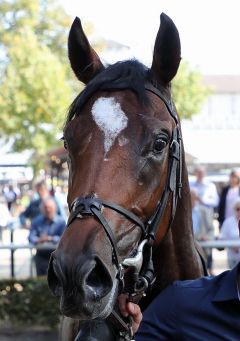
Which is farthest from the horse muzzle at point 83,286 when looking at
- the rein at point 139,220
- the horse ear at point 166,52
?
the horse ear at point 166,52

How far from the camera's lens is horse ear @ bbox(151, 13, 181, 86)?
10.9ft

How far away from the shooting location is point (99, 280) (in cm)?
267

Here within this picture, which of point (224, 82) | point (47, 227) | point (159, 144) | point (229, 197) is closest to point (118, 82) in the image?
point (159, 144)

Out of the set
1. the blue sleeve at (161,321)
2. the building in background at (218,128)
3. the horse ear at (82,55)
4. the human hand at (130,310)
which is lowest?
the building in background at (218,128)

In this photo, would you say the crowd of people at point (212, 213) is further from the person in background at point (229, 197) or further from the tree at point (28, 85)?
the tree at point (28, 85)

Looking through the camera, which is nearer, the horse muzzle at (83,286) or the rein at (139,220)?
the horse muzzle at (83,286)

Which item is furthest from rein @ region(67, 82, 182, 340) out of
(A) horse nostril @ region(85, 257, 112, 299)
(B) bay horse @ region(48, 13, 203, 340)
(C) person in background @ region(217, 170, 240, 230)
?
(C) person in background @ region(217, 170, 240, 230)

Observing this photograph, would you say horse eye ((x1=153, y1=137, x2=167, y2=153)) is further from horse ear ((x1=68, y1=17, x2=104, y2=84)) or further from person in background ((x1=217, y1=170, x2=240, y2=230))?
person in background ((x1=217, y1=170, x2=240, y2=230))

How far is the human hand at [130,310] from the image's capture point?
3072 mm

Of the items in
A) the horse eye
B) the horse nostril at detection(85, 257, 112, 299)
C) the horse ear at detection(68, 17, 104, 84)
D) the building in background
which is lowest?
the building in background

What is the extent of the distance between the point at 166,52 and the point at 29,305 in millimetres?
5411

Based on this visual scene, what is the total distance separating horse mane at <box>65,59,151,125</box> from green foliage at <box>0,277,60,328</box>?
5088 millimetres

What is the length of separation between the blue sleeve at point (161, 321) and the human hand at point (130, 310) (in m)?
0.45

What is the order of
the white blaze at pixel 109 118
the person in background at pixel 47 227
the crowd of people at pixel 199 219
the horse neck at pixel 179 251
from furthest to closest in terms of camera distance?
the person in background at pixel 47 227 → the crowd of people at pixel 199 219 → the horse neck at pixel 179 251 → the white blaze at pixel 109 118
